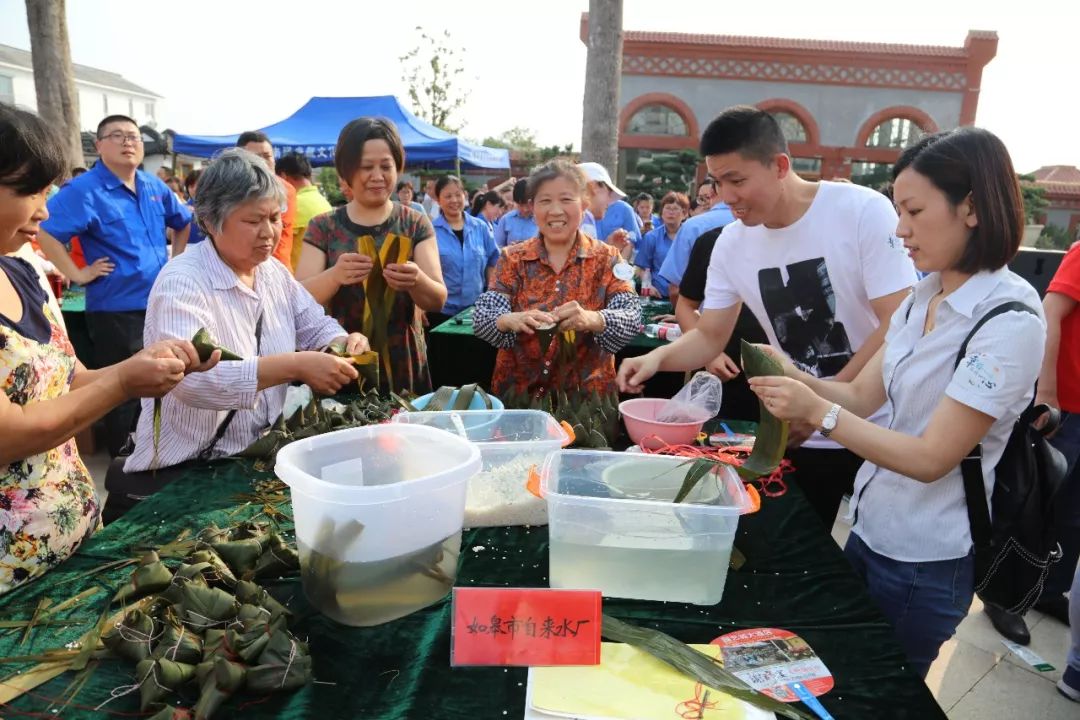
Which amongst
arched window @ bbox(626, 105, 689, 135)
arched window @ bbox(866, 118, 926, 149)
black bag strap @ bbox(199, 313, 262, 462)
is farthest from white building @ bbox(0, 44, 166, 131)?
black bag strap @ bbox(199, 313, 262, 462)

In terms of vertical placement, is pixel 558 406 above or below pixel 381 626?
above

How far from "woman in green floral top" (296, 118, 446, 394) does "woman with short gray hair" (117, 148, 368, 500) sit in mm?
572

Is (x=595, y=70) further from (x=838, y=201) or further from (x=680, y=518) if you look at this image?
(x=680, y=518)

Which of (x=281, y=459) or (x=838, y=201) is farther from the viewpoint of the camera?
(x=838, y=201)

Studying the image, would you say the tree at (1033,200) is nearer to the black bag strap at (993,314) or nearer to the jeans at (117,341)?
the black bag strap at (993,314)

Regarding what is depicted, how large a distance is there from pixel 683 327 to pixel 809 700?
2.41 metres

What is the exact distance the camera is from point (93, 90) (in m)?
46.5

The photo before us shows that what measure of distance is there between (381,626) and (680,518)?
57 cm

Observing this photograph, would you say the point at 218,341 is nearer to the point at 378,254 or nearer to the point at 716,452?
the point at 378,254

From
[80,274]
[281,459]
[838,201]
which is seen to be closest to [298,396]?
[281,459]

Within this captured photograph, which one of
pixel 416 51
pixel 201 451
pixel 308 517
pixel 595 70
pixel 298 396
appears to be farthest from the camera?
pixel 416 51

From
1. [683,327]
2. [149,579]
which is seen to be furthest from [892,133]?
[149,579]

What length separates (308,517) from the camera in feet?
3.77

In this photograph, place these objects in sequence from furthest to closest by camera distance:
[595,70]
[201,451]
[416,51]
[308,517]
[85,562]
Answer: [416,51], [595,70], [201,451], [85,562], [308,517]
